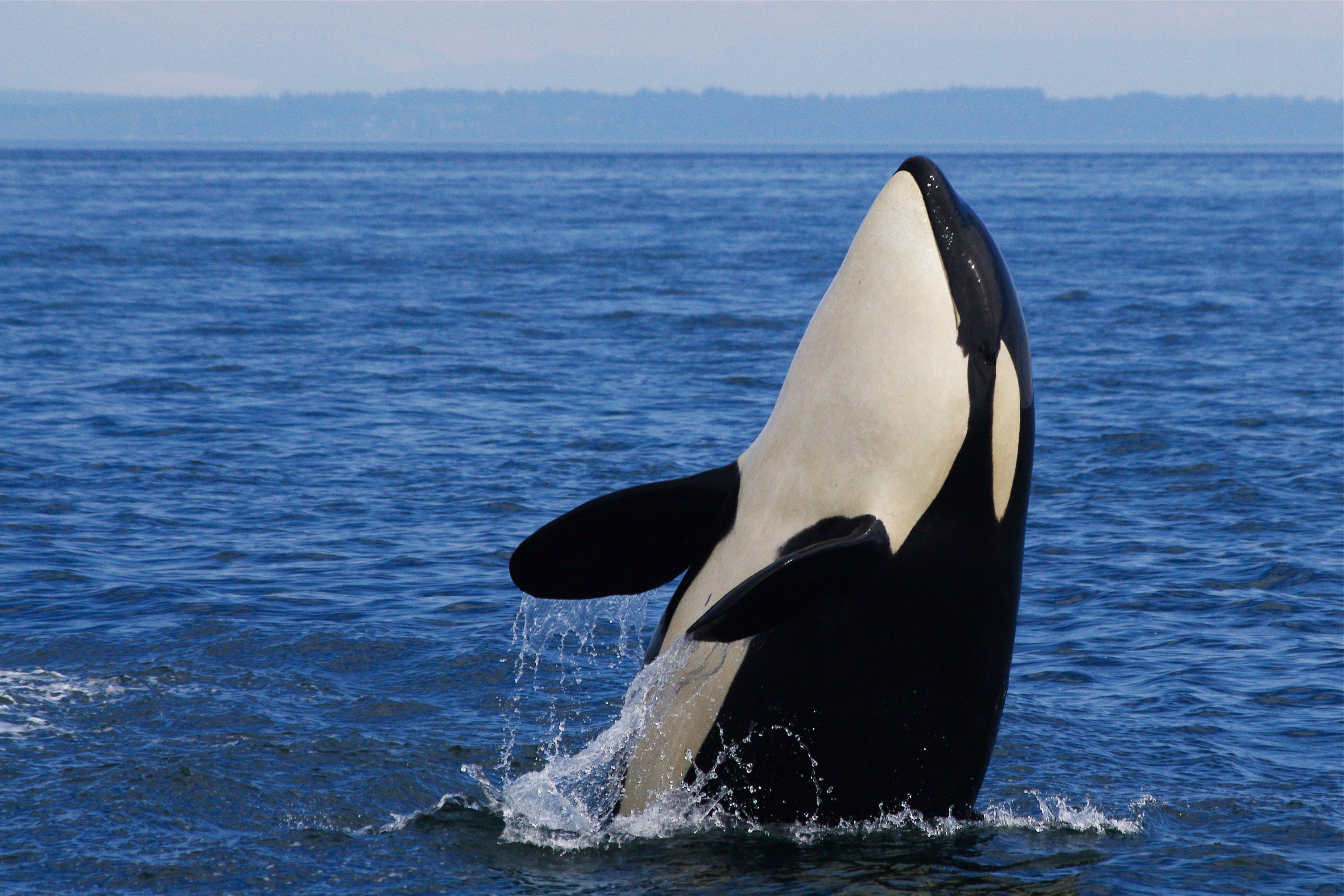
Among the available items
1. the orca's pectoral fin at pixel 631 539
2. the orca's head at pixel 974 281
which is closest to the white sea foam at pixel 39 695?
the orca's pectoral fin at pixel 631 539

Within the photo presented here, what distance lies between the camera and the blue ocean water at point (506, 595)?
908cm

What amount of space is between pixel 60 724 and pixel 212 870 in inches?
111

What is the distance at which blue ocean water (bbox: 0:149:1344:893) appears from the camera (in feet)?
29.8

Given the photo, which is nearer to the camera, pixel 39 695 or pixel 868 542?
pixel 868 542

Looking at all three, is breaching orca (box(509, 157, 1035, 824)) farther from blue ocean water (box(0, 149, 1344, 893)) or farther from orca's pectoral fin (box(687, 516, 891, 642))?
blue ocean water (box(0, 149, 1344, 893))

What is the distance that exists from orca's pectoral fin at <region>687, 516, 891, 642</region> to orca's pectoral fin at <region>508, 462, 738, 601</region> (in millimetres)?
903

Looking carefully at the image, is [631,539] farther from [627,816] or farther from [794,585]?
[627,816]

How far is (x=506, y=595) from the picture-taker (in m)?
14.7

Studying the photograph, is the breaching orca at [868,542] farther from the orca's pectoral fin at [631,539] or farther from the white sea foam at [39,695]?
the white sea foam at [39,695]

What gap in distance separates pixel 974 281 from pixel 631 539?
92.1 inches

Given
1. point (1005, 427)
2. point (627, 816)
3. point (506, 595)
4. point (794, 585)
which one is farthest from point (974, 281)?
point (506, 595)

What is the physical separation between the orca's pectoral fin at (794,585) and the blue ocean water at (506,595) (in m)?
1.80

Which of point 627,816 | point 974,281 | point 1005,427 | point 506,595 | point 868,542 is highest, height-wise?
point 974,281

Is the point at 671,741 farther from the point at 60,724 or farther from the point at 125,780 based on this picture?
the point at 60,724
